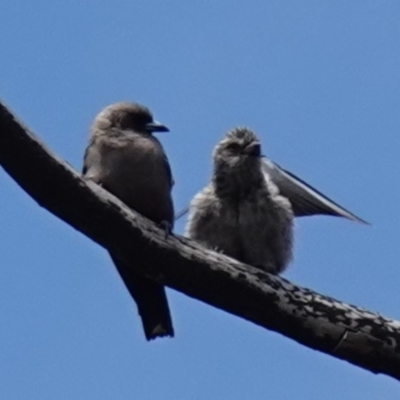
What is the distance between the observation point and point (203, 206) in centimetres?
664

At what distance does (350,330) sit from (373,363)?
0.51ft

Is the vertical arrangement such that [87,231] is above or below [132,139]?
below

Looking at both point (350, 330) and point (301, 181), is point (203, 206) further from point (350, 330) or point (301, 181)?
point (350, 330)

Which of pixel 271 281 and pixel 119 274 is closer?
pixel 271 281

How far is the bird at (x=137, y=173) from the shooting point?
5.55 meters

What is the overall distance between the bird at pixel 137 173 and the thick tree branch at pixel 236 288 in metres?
1.19

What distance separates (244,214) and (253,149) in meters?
0.45

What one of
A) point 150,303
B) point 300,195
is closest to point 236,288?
point 150,303

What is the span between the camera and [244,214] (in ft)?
21.5

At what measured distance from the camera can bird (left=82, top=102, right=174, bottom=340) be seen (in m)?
5.55

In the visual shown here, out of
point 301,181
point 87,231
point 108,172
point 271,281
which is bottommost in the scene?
point 87,231

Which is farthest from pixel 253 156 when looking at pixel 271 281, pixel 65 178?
pixel 65 178

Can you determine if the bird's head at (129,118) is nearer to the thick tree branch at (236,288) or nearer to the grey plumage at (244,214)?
the grey plumage at (244,214)

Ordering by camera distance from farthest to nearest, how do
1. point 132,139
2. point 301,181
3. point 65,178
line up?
point 301,181 → point 132,139 → point 65,178
